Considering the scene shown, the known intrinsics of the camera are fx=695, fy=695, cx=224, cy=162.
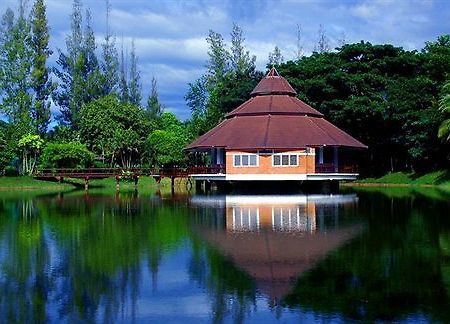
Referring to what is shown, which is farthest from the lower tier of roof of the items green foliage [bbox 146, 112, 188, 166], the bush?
the bush

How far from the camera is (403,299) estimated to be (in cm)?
1062

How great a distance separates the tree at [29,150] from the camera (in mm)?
51438

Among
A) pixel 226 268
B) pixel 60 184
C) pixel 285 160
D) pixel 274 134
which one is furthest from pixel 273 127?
pixel 226 268

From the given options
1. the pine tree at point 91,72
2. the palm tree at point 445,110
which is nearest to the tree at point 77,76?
the pine tree at point 91,72

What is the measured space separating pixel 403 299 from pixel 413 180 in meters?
41.0

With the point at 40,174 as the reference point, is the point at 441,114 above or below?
above

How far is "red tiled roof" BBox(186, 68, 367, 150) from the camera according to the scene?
4206 cm

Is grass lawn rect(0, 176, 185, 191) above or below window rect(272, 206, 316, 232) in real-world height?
Result: above

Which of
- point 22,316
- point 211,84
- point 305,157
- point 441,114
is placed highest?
point 211,84

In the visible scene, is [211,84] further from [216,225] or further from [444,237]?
[444,237]

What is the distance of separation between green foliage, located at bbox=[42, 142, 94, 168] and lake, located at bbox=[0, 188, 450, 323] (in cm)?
2582

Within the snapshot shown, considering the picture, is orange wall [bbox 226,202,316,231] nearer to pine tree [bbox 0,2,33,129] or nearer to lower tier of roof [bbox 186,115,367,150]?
lower tier of roof [bbox 186,115,367,150]

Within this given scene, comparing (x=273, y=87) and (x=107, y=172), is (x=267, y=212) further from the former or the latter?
(x=107, y=172)

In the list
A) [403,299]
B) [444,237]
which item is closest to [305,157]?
[444,237]
